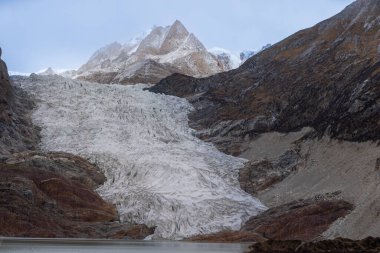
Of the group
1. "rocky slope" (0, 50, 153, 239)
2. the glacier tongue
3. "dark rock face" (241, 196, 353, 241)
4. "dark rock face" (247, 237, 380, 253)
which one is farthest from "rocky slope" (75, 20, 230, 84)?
"dark rock face" (247, 237, 380, 253)

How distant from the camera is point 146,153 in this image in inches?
3086

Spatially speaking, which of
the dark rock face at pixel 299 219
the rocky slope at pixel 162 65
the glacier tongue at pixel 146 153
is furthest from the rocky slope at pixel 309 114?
the rocky slope at pixel 162 65

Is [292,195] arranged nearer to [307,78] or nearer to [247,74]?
[307,78]

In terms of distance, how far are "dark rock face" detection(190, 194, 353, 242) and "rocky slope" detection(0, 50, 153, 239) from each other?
8945 mm

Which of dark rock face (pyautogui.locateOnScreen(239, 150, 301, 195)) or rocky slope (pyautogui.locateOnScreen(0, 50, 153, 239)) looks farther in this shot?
dark rock face (pyautogui.locateOnScreen(239, 150, 301, 195))

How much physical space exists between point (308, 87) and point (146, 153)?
25.6m

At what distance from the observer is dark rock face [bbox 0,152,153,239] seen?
5575cm

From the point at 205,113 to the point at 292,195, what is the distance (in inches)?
1492

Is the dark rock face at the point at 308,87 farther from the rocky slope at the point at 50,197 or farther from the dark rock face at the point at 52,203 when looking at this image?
the dark rock face at the point at 52,203

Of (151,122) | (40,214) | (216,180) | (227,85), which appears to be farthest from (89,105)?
(40,214)

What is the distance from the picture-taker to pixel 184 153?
80.9 m

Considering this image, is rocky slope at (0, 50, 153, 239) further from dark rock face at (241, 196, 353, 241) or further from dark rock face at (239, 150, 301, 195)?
dark rock face at (239, 150, 301, 195)

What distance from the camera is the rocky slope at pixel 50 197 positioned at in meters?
56.0

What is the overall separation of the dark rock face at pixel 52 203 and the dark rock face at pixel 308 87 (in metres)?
26.9
